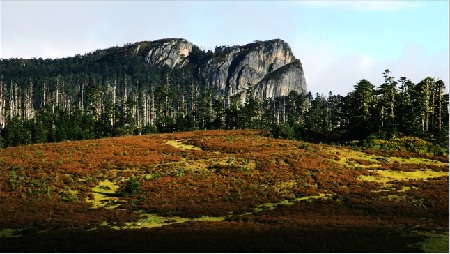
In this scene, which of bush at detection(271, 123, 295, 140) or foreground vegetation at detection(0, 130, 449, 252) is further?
bush at detection(271, 123, 295, 140)

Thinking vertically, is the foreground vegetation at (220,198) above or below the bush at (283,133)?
below

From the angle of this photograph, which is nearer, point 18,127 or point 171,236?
point 171,236

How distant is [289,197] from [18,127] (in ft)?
236

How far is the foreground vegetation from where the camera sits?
28.4 m

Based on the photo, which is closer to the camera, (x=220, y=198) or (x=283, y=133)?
(x=220, y=198)

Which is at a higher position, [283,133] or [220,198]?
[283,133]

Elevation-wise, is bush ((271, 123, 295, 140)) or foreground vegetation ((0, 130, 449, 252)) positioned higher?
bush ((271, 123, 295, 140))

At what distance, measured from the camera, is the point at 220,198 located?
4116 centimetres

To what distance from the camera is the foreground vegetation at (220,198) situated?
28.4 m

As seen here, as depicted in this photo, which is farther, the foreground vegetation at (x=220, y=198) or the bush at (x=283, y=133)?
the bush at (x=283, y=133)

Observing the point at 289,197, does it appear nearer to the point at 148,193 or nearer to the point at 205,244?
the point at 148,193

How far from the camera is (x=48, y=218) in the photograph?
34469mm

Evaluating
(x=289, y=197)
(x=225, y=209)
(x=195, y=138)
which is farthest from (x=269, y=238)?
(x=195, y=138)

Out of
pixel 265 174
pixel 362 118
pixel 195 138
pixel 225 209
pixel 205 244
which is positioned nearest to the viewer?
pixel 205 244
